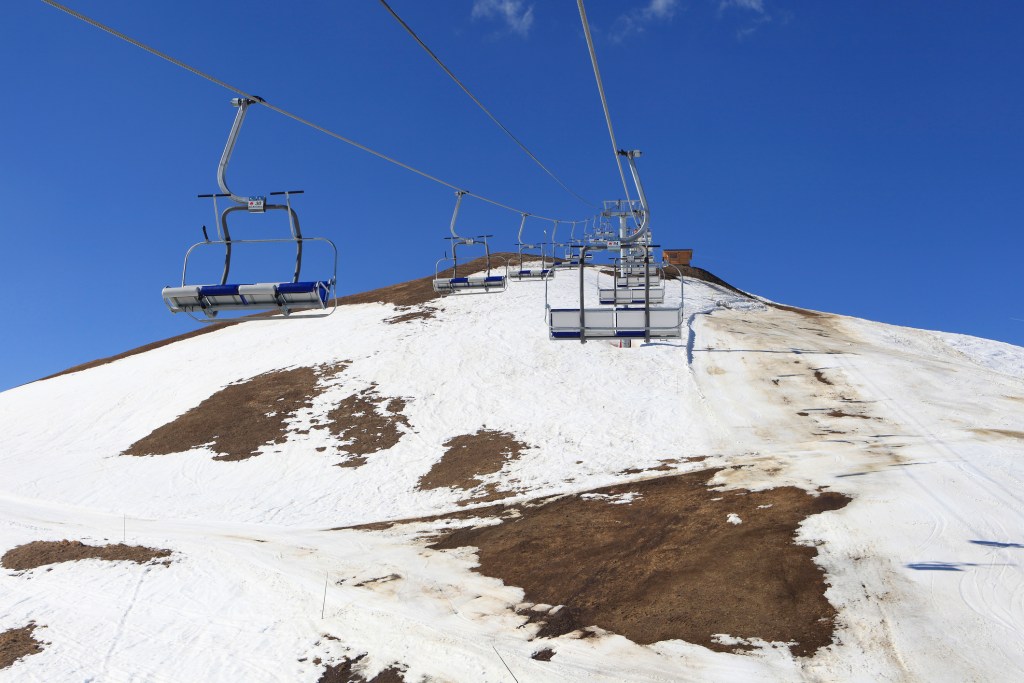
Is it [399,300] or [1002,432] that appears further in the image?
[399,300]

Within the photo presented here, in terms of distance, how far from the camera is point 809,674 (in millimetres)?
10945

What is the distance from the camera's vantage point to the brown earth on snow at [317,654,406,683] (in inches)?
499

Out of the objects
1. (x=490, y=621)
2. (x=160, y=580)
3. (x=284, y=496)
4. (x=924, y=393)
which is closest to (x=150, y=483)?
(x=284, y=496)

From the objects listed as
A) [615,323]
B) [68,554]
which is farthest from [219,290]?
[68,554]

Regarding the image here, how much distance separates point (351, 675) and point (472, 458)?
16.0m

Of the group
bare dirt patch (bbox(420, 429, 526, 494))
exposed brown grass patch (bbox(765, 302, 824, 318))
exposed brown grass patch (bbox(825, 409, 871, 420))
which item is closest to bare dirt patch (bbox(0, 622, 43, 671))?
bare dirt patch (bbox(420, 429, 526, 494))

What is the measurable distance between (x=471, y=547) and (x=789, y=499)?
890 cm

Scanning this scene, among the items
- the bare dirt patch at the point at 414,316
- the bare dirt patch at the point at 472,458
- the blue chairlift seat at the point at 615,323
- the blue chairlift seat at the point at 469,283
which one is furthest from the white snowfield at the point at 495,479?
the blue chairlift seat at the point at 469,283

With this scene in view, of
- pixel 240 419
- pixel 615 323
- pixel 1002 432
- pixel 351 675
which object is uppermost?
pixel 615 323

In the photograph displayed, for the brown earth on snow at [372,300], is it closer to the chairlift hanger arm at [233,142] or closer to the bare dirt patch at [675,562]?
the bare dirt patch at [675,562]

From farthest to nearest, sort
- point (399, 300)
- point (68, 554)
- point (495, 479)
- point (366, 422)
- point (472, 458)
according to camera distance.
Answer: point (399, 300) → point (366, 422) → point (472, 458) → point (495, 479) → point (68, 554)

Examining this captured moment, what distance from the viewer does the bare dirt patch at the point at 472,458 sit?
26812 millimetres

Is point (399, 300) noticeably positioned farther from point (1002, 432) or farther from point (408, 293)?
point (1002, 432)

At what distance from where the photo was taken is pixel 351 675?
13.0 m
